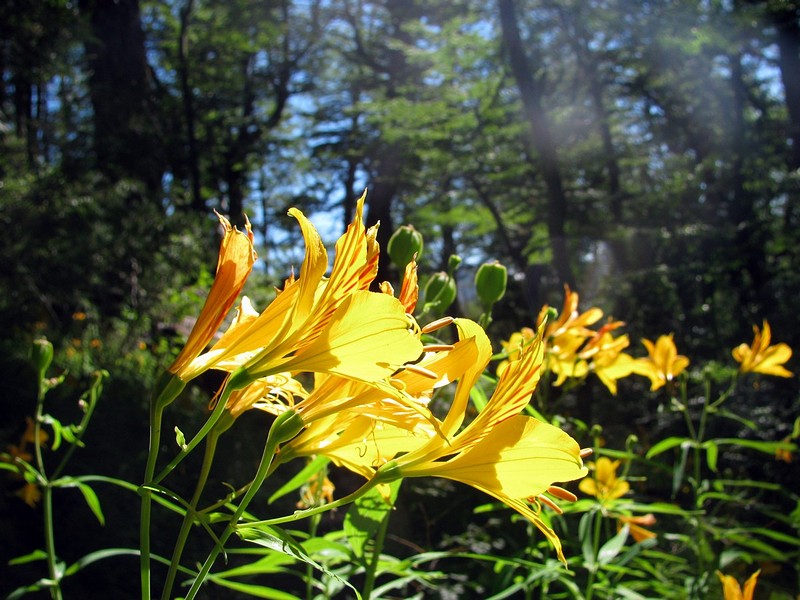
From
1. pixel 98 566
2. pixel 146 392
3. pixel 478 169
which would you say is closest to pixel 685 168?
pixel 478 169

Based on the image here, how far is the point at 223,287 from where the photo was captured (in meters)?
0.47

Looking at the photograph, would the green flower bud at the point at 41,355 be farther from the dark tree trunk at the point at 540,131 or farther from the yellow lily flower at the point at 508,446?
the dark tree trunk at the point at 540,131

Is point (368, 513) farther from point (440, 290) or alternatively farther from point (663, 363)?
point (663, 363)

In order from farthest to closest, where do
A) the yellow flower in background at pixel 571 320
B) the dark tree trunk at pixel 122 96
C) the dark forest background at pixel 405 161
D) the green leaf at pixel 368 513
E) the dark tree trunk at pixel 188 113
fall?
1. the dark tree trunk at pixel 188 113
2. the dark tree trunk at pixel 122 96
3. the dark forest background at pixel 405 161
4. the yellow flower in background at pixel 571 320
5. the green leaf at pixel 368 513

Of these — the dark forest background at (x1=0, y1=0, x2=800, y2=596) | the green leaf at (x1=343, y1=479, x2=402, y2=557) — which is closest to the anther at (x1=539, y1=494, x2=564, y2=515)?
the green leaf at (x1=343, y1=479, x2=402, y2=557)

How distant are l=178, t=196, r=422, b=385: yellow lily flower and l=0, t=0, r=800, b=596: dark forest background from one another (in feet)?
9.64

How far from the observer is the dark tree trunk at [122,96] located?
7.27 meters

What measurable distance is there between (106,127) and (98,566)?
19.6 ft

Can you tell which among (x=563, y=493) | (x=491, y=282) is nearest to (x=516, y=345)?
(x=491, y=282)

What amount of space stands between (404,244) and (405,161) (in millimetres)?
7291

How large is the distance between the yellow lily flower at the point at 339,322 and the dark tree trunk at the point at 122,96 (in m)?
7.24

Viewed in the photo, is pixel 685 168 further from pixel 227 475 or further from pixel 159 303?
pixel 227 475

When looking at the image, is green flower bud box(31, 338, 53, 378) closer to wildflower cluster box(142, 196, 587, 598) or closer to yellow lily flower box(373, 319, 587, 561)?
wildflower cluster box(142, 196, 587, 598)

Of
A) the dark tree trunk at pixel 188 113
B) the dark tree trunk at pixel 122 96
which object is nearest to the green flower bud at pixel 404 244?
the dark tree trunk at pixel 122 96
